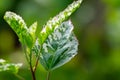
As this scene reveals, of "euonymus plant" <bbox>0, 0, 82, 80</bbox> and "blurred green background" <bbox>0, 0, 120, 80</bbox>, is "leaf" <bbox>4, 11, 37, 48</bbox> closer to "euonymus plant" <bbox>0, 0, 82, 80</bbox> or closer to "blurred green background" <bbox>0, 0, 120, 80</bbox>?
"euonymus plant" <bbox>0, 0, 82, 80</bbox>

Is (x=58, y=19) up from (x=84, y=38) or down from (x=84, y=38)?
down

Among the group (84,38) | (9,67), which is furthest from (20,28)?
(84,38)

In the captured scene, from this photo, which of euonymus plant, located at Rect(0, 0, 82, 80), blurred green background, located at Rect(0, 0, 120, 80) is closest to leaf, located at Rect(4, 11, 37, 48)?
euonymus plant, located at Rect(0, 0, 82, 80)

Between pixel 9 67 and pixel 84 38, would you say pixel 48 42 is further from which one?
pixel 84 38

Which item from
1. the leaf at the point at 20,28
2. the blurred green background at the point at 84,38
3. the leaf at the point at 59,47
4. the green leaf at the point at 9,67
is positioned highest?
the blurred green background at the point at 84,38

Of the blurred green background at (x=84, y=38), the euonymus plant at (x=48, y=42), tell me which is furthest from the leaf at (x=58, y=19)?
the blurred green background at (x=84, y=38)

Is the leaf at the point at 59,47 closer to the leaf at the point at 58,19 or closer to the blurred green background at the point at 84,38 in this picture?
the leaf at the point at 58,19

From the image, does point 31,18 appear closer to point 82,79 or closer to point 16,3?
point 16,3
